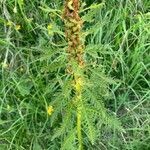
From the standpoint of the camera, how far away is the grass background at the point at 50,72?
265 cm

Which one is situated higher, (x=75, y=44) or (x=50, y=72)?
(x=75, y=44)

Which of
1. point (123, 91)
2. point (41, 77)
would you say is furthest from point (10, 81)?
point (123, 91)

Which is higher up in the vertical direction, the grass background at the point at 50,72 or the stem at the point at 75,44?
the stem at the point at 75,44

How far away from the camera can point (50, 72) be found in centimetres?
284

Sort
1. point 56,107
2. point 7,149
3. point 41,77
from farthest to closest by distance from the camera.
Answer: point 41,77
point 7,149
point 56,107

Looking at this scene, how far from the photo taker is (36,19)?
10.2 feet

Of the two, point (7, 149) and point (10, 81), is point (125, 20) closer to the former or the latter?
point (10, 81)

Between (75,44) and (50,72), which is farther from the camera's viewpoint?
(50,72)

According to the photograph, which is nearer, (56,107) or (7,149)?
(56,107)

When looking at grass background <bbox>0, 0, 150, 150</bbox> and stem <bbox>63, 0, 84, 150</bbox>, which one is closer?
stem <bbox>63, 0, 84, 150</bbox>

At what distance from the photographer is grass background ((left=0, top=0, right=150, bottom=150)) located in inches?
104

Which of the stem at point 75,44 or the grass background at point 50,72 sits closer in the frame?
the stem at point 75,44

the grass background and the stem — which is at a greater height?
the stem

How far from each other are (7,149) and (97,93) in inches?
31.3
